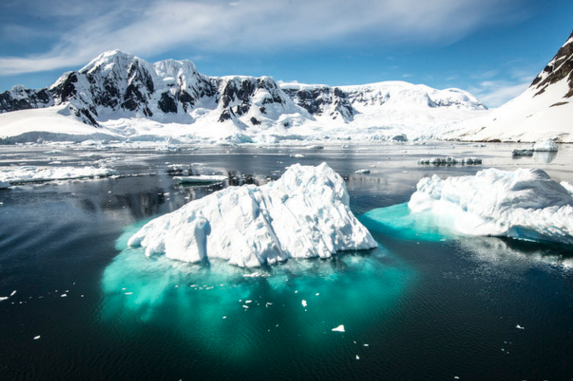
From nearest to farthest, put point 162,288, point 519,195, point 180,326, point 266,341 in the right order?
point 266,341, point 180,326, point 162,288, point 519,195

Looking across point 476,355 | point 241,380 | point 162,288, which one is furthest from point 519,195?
point 162,288

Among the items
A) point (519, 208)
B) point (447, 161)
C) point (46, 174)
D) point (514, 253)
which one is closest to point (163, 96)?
point (46, 174)

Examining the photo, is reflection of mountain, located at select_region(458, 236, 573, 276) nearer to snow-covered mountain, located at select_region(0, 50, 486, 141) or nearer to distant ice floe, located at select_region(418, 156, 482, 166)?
distant ice floe, located at select_region(418, 156, 482, 166)

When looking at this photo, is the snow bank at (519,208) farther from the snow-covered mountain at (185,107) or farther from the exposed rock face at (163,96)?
the exposed rock face at (163,96)

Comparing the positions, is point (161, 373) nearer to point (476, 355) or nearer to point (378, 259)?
point (476, 355)

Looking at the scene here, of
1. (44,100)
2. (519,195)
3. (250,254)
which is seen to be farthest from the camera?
(44,100)

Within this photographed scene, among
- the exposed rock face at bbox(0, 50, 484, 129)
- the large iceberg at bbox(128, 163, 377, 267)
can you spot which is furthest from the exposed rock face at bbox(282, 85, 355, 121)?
the large iceberg at bbox(128, 163, 377, 267)
